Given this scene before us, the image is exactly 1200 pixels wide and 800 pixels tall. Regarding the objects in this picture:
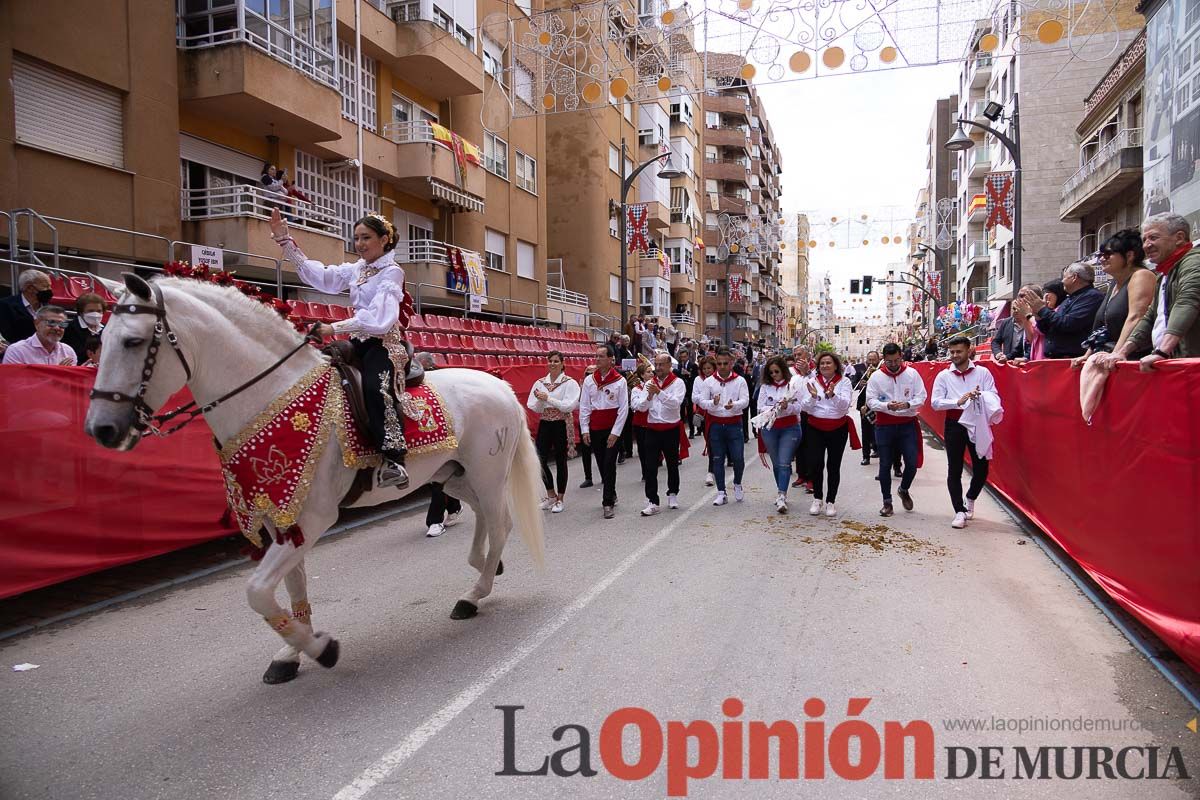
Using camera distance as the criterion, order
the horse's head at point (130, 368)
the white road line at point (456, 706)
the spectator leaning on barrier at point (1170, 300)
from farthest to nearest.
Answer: the spectator leaning on barrier at point (1170, 300), the horse's head at point (130, 368), the white road line at point (456, 706)

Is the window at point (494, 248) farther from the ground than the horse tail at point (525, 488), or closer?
farther from the ground

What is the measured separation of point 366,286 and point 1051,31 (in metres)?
10.8

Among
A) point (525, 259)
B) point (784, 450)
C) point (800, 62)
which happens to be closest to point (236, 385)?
point (784, 450)

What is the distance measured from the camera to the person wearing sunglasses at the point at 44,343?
21.2 ft

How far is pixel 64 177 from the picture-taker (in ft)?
36.5

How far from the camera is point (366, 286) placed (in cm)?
468

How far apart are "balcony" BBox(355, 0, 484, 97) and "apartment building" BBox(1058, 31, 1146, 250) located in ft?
66.8

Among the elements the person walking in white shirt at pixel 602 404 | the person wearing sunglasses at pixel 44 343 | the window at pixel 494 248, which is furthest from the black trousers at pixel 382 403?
the window at pixel 494 248

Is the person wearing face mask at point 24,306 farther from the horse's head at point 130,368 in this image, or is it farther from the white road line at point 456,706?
the white road line at point 456,706

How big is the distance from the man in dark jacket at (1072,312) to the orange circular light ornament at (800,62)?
6.03 m

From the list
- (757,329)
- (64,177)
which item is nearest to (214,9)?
(64,177)

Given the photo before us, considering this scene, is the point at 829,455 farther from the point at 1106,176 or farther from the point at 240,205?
the point at 1106,176

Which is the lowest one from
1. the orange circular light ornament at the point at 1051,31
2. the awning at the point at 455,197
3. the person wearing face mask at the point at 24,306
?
the person wearing face mask at the point at 24,306

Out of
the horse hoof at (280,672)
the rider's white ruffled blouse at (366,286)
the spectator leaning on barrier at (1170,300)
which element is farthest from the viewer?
the rider's white ruffled blouse at (366,286)
